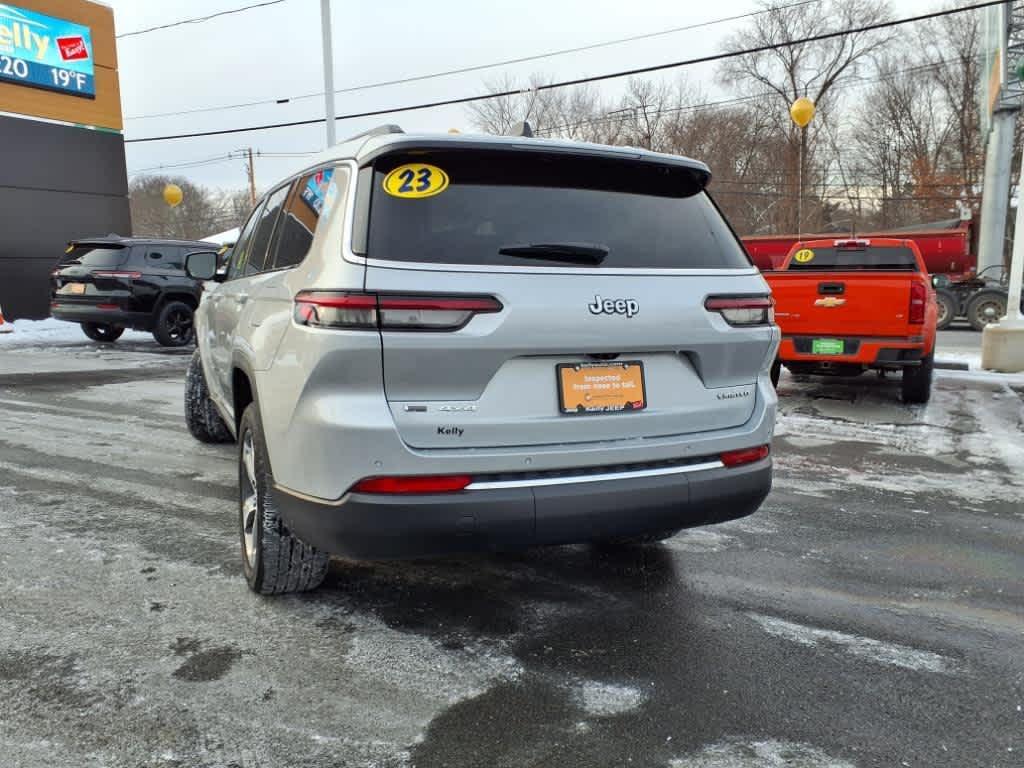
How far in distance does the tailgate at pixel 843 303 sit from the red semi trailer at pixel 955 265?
985 centimetres

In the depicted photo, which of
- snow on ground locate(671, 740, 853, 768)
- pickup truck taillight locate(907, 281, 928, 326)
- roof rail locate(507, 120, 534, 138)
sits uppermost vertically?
roof rail locate(507, 120, 534, 138)

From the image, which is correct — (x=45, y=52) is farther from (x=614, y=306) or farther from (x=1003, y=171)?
(x=1003, y=171)

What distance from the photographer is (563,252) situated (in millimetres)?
2627

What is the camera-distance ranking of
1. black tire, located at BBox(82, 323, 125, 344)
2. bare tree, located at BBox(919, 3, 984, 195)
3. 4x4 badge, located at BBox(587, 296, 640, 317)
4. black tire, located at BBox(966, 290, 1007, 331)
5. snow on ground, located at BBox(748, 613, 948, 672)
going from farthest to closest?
1. bare tree, located at BBox(919, 3, 984, 195)
2. black tire, located at BBox(966, 290, 1007, 331)
3. black tire, located at BBox(82, 323, 125, 344)
4. snow on ground, located at BBox(748, 613, 948, 672)
5. 4x4 badge, located at BBox(587, 296, 640, 317)

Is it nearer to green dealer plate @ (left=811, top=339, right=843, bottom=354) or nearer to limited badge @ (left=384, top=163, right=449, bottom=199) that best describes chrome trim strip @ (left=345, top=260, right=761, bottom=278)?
limited badge @ (left=384, top=163, right=449, bottom=199)

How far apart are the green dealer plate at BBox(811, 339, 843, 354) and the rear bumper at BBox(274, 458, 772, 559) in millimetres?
5841

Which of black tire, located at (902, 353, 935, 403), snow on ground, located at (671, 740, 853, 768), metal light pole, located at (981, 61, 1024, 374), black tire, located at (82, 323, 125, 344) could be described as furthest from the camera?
black tire, located at (82, 323, 125, 344)

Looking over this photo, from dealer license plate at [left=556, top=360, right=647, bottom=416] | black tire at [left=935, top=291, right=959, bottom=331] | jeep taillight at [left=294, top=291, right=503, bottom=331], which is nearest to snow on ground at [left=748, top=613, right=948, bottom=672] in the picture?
dealer license plate at [left=556, top=360, right=647, bottom=416]

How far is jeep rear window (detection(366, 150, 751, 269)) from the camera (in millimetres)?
2502

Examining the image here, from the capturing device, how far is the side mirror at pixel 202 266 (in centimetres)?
503

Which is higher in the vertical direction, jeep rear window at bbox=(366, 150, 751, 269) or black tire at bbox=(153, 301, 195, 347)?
jeep rear window at bbox=(366, 150, 751, 269)

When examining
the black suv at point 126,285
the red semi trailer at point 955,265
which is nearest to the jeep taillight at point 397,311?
the black suv at point 126,285

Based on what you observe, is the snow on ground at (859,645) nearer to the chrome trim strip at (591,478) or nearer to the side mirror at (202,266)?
the chrome trim strip at (591,478)

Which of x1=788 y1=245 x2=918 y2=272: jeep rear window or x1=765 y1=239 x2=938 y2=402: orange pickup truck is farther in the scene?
x1=788 y1=245 x2=918 y2=272: jeep rear window
